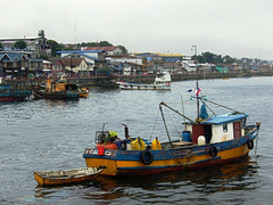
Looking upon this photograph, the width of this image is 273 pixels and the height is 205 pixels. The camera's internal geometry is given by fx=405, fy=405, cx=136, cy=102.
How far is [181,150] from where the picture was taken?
78.4ft

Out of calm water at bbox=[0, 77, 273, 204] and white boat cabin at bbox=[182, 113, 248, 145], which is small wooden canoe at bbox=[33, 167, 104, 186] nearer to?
calm water at bbox=[0, 77, 273, 204]

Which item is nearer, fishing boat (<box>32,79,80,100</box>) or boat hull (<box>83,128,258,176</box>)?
Result: boat hull (<box>83,128,258,176</box>)

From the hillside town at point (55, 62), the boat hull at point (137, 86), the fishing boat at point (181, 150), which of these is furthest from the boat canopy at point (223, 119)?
the boat hull at point (137, 86)

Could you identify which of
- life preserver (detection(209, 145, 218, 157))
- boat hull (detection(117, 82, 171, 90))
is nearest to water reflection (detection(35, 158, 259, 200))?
life preserver (detection(209, 145, 218, 157))

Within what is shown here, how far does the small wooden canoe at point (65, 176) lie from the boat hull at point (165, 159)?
0.61 meters

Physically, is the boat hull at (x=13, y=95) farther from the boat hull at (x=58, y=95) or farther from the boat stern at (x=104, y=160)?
the boat stern at (x=104, y=160)

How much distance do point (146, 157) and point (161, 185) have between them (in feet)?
5.75

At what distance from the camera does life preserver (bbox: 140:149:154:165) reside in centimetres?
2258

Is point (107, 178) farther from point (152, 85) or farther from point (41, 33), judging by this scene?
point (41, 33)

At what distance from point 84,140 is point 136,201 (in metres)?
15.8

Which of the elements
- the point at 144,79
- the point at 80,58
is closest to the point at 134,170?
the point at 80,58

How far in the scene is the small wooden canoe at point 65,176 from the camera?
21.7 meters

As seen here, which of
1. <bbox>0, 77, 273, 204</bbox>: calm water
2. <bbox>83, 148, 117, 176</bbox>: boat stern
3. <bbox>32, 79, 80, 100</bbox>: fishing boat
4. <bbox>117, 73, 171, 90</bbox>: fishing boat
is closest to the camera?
<bbox>0, 77, 273, 204</bbox>: calm water

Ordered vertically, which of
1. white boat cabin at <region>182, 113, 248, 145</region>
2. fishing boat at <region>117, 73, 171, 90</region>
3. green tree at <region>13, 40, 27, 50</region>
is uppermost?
green tree at <region>13, 40, 27, 50</region>
